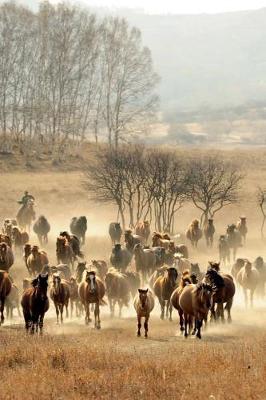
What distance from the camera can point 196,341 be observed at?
2477cm

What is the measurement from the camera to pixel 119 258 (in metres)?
43.8

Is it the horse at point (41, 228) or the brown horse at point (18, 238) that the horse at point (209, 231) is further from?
the brown horse at point (18, 238)

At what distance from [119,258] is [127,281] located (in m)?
8.40

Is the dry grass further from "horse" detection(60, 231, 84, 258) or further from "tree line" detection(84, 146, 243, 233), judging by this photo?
"tree line" detection(84, 146, 243, 233)

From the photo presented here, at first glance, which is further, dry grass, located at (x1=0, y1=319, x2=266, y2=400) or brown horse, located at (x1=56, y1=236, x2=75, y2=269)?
brown horse, located at (x1=56, y1=236, x2=75, y2=269)

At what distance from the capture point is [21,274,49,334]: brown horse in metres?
25.8

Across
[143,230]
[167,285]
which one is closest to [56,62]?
[143,230]

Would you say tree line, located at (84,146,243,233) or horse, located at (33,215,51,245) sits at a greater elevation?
tree line, located at (84,146,243,233)

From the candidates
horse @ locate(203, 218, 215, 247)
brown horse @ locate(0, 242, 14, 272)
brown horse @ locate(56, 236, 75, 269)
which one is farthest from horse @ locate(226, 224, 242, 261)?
brown horse @ locate(0, 242, 14, 272)

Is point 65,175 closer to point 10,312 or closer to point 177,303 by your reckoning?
point 10,312

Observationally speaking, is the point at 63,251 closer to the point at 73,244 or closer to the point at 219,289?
the point at 73,244

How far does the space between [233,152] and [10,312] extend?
73037 millimetres

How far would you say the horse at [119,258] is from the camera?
43.7 meters

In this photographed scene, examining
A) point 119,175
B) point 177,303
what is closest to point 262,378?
point 177,303
